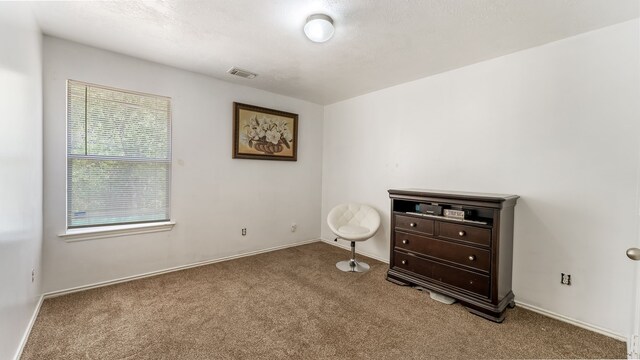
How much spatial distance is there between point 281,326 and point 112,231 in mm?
2092

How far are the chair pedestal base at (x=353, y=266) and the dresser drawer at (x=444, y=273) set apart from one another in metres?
0.53

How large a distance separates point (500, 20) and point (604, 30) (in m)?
0.88

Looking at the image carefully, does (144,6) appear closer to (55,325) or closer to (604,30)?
Answer: (55,325)

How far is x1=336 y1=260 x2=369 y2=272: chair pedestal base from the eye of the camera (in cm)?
327

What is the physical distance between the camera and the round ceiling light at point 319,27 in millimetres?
1957

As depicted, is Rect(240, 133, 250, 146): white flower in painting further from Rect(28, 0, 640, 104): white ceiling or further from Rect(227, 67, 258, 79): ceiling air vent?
Rect(28, 0, 640, 104): white ceiling

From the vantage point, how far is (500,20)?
2.00m

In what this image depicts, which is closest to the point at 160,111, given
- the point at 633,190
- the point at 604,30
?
the point at 604,30

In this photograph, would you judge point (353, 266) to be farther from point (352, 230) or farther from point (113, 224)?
point (113, 224)

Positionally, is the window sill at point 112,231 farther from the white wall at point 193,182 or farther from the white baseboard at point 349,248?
the white baseboard at point 349,248

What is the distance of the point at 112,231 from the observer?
8.96ft

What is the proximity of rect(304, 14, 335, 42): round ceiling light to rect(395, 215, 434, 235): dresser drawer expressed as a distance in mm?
1970

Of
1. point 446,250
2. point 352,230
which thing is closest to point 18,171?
point 352,230

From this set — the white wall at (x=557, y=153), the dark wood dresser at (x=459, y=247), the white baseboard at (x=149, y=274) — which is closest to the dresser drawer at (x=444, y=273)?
the dark wood dresser at (x=459, y=247)
